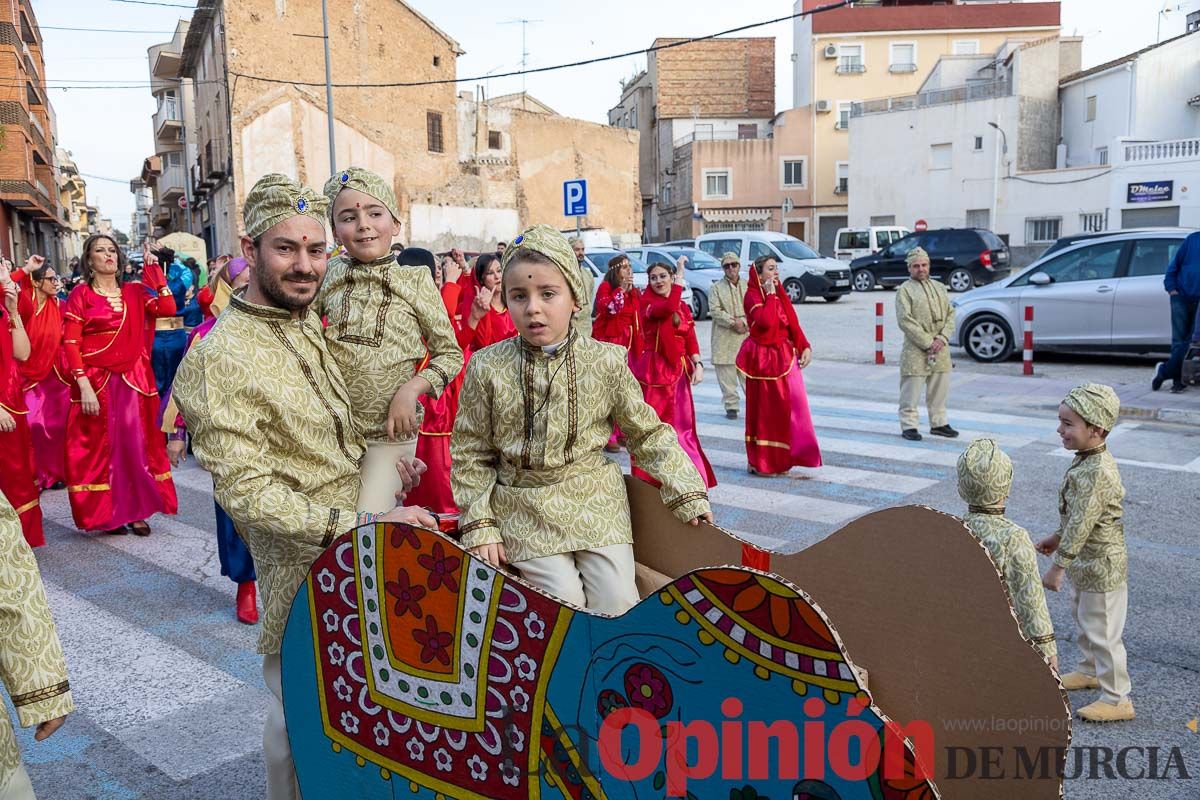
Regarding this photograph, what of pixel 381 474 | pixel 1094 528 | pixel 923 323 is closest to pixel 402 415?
pixel 381 474

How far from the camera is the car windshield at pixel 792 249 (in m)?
25.5

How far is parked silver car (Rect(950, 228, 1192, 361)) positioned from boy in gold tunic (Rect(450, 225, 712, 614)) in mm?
11987

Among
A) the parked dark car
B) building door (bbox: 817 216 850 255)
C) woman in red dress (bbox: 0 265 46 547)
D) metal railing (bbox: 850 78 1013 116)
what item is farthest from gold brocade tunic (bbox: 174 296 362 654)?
building door (bbox: 817 216 850 255)

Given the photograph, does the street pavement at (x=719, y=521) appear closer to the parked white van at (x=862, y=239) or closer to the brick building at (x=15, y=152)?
the parked white van at (x=862, y=239)

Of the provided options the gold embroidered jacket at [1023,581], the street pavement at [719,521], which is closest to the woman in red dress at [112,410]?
the street pavement at [719,521]

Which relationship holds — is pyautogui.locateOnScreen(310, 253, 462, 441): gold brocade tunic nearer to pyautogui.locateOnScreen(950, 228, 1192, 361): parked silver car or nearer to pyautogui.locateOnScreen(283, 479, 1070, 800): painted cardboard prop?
pyautogui.locateOnScreen(283, 479, 1070, 800): painted cardboard prop

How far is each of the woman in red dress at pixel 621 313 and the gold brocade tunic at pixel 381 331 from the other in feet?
15.3

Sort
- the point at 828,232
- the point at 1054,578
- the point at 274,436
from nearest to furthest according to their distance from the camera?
the point at 274,436, the point at 1054,578, the point at 828,232

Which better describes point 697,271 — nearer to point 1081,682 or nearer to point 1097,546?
point 1081,682

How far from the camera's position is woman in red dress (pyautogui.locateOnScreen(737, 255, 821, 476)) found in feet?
27.7

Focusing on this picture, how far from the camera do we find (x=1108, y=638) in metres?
4.01

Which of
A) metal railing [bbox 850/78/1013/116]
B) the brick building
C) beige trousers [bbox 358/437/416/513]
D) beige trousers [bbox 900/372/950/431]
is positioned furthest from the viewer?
metal railing [bbox 850/78/1013/116]

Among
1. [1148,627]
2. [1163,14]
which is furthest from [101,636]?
[1163,14]

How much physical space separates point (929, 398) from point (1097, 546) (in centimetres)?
590
